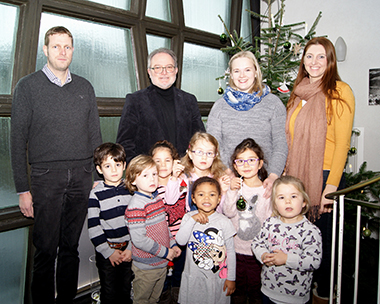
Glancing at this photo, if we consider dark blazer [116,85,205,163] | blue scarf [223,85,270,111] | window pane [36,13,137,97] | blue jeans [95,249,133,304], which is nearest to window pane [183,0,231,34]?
window pane [36,13,137,97]

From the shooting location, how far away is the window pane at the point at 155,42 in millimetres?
3156

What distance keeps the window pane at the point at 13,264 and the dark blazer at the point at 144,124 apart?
3.53 ft

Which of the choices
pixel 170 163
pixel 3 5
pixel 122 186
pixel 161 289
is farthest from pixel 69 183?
pixel 3 5

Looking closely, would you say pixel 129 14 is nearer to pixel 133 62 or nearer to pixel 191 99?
pixel 133 62

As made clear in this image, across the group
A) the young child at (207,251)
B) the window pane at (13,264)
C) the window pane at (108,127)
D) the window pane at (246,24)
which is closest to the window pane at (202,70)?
the window pane at (246,24)

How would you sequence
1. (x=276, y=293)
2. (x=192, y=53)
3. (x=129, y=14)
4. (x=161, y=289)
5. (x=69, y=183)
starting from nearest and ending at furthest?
(x=276, y=293) < (x=161, y=289) < (x=69, y=183) < (x=129, y=14) < (x=192, y=53)

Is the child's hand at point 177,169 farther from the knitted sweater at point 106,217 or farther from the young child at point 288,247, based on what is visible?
the young child at point 288,247

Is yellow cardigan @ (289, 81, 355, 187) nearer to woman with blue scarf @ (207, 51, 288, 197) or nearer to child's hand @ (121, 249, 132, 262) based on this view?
woman with blue scarf @ (207, 51, 288, 197)

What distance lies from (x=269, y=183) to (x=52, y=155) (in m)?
1.46

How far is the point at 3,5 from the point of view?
84.7 inches

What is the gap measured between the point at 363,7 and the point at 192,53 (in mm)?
2238

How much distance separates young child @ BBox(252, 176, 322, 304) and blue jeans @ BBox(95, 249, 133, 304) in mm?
880

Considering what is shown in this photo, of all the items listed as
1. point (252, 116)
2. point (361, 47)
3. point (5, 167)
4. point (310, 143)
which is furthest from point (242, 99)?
point (361, 47)

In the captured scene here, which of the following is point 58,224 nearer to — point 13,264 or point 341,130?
point 13,264
